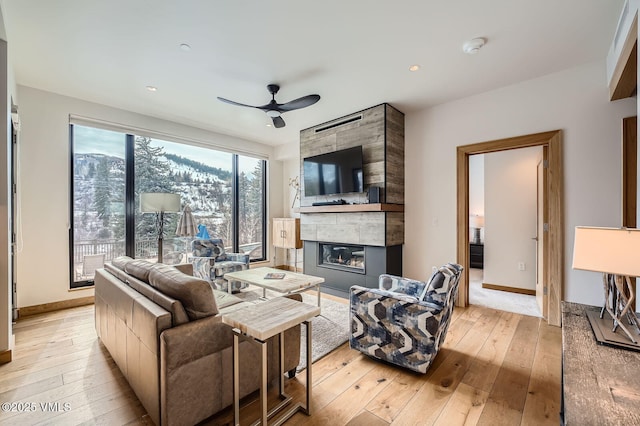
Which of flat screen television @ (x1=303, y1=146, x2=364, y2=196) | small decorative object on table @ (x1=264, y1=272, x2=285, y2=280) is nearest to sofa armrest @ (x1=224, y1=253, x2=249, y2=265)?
small decorative object on table @ (x1=264, y1=272, x2=285, y2=280)

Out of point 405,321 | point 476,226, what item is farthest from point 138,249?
point 476,226

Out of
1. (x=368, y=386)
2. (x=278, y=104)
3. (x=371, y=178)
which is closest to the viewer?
(x=368, y=386)

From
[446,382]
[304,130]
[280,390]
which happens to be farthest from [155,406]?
[304,130]

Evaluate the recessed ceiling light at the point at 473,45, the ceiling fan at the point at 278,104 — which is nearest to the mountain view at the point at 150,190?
the ceiling fan at the point at 278,104

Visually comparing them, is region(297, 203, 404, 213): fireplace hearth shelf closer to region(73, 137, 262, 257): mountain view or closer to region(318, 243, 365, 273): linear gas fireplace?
region(318, 243, 365, 273): linear gas fireplace

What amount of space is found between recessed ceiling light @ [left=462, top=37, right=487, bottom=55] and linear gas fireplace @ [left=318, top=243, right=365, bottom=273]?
266 cm

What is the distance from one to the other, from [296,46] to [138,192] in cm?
330

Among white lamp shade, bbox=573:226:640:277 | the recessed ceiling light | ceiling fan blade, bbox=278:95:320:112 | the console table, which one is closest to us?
the console table

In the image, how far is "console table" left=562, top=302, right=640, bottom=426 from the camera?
0.80 meters

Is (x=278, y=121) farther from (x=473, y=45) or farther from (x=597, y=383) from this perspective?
(x=597, y=383)

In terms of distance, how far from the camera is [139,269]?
2.02 m

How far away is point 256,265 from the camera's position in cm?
578

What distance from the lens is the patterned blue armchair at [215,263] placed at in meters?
3.97

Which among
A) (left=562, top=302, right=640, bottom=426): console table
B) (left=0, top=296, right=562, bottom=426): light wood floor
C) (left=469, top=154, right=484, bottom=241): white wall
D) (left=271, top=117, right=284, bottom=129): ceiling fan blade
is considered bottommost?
(left=0, top=296, right=562, bottom=426): light wood floor
